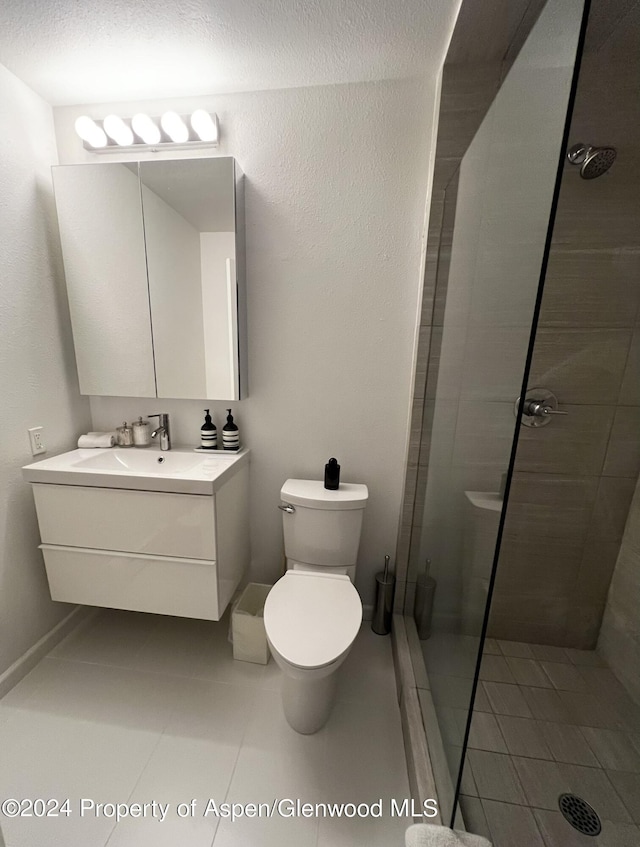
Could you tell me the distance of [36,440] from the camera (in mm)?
1360

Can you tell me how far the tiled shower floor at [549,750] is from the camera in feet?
2.90

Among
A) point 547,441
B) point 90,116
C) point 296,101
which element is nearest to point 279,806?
point 547,441

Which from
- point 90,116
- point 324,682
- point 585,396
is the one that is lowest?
point 324,682

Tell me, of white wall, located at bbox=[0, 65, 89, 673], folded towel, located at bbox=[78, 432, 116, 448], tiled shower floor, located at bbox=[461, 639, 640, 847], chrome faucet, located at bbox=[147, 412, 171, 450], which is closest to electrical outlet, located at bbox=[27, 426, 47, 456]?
white wall, located at bbox=[0, 65, 89, 673]

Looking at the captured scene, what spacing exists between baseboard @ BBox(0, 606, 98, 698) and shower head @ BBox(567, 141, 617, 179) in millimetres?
2679

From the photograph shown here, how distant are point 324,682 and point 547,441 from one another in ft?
3.84

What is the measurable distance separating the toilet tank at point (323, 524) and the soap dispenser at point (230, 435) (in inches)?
12.6

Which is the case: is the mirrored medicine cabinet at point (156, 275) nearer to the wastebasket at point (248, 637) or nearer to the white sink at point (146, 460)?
the white sink at point (146, 460)

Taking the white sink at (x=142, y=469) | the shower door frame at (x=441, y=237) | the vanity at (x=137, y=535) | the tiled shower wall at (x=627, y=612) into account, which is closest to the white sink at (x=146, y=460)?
the white sink at (x=142, y=469)

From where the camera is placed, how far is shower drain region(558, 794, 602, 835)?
0.88 m

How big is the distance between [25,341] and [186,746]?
1.58m

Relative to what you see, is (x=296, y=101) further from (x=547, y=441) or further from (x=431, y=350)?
(x=547, y=441)

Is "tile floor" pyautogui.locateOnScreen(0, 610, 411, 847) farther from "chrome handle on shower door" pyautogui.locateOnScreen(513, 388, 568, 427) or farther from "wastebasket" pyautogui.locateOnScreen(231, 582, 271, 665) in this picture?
"chrome handle on shower door" pyautogui.locateOnScreen(513, 388, 568, 427)

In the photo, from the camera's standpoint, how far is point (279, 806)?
96 centimetres
